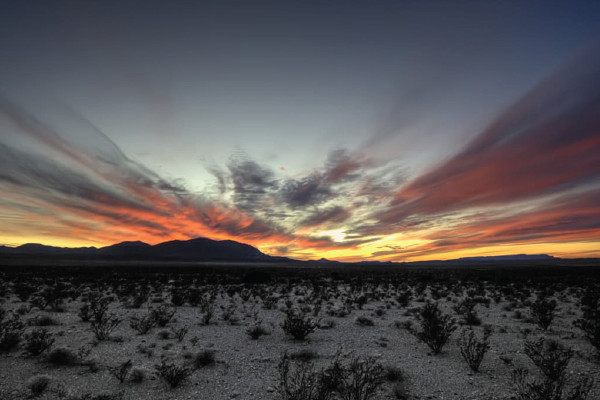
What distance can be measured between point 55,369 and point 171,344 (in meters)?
3.08

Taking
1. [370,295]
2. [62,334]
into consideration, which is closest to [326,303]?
[370,295]

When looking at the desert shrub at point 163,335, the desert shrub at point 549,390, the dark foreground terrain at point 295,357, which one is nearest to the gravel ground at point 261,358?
the dark foreground terrain at point 295,357

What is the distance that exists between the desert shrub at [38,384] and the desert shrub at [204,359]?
3208 millimetres

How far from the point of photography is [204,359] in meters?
8.38

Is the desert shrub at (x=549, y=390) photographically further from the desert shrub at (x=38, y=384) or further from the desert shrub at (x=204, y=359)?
the desert shrub at (x=38, y=384)

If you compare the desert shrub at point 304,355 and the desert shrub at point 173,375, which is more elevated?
the desert shrub at point 173,375

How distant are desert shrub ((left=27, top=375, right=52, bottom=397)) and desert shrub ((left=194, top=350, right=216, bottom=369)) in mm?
3208

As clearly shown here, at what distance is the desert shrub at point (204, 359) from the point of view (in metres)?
8.29

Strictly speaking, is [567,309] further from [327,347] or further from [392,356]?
[327,347]

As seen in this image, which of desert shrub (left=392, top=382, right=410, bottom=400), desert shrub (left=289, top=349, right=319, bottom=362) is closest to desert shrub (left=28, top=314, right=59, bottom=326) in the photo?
desert shrub (left=289, top=349, right=319, bottom=362)

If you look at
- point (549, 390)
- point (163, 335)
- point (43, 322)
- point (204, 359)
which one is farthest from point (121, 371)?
point (549, 390)

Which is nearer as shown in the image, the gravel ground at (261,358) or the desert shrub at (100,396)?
the desert shrub at (100,396)

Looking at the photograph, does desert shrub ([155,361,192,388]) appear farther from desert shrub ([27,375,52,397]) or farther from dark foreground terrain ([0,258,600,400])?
desert shrub ([27,375,52,397])

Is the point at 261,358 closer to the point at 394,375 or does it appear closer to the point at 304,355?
the point at 304,355
